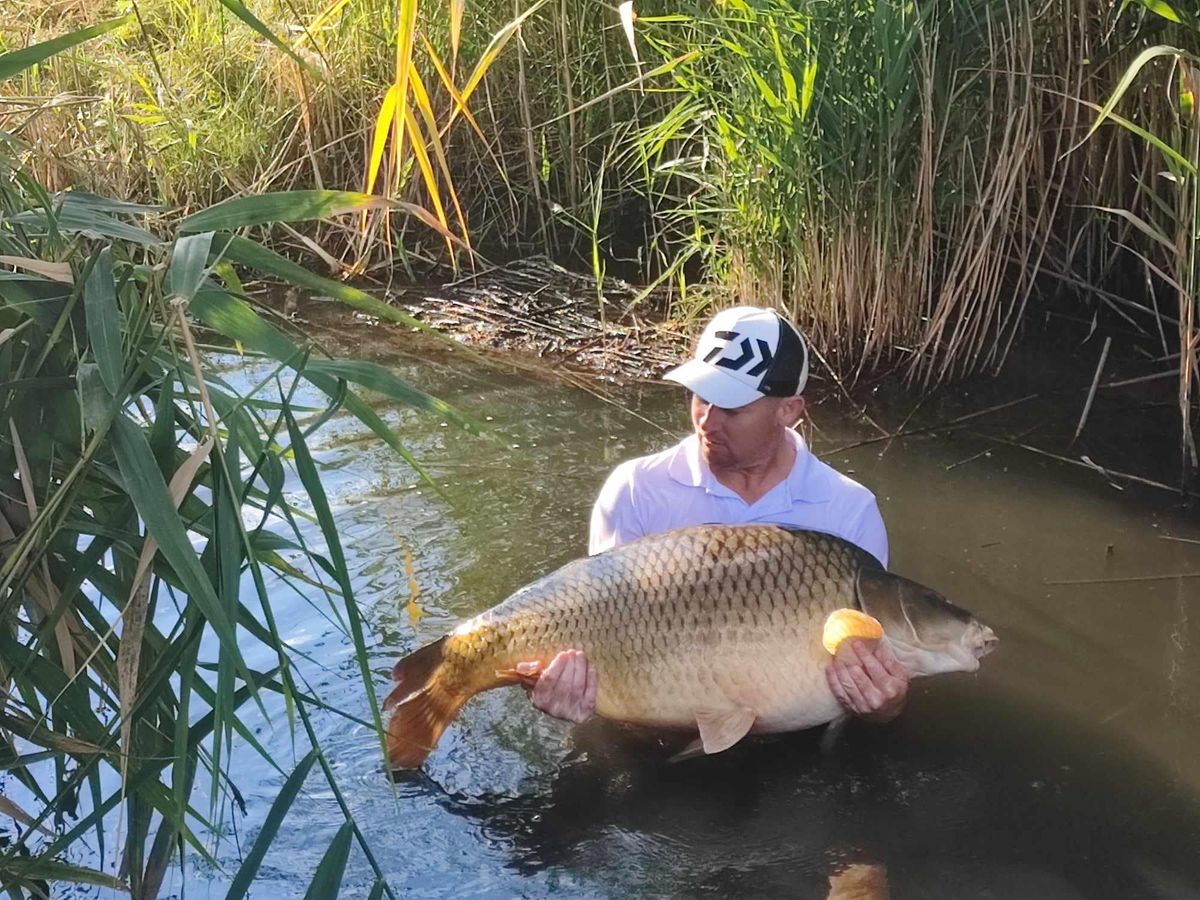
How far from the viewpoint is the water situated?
251cm

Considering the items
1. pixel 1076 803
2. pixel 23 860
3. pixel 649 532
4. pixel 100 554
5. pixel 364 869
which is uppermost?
pixel 100 554

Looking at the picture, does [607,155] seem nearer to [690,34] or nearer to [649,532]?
[690,34]

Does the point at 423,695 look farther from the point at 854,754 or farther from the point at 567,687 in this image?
the point at 854,754

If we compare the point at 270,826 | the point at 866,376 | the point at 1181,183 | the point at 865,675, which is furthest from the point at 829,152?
the point at 270,826

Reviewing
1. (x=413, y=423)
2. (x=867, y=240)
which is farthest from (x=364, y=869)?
(x=867, y=240)

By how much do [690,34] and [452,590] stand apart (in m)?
2.34

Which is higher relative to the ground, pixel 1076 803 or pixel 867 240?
pixel 867 240

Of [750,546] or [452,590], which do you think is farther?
[452,590]

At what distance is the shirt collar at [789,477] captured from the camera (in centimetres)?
287

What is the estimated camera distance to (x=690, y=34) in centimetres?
494

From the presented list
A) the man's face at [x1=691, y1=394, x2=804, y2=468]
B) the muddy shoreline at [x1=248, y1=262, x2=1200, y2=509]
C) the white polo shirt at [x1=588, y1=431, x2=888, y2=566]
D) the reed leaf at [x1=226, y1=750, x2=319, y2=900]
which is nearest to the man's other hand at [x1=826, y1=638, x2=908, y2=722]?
the white polo shirt at [x1=588, y1=431, x2=888, y2=566]

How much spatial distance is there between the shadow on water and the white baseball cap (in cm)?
73

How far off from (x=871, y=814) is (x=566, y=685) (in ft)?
2.08

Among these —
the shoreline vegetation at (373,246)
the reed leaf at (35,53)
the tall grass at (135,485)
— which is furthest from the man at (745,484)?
the reed leaf at (35,53)
